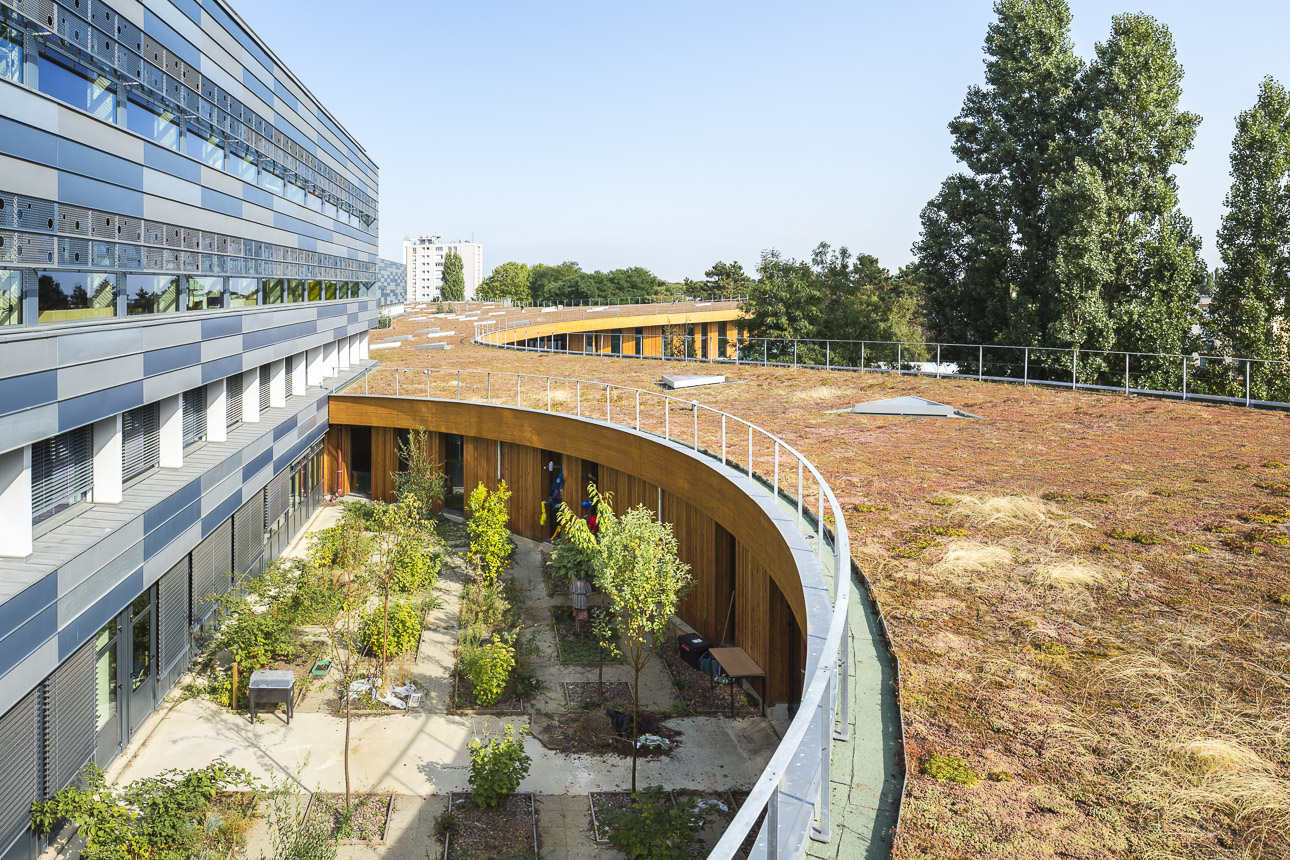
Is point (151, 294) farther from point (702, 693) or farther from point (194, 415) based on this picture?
point (702, 693)

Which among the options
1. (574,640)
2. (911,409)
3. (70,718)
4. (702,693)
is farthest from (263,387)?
(911,409)

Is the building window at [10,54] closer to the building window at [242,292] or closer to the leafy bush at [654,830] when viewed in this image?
the building window at [242,292]

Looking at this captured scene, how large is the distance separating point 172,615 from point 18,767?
5.09 meters

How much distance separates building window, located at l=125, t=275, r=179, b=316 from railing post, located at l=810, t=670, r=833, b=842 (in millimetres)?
12453

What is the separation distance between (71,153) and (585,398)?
14.6 metres

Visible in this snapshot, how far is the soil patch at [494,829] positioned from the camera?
33.2 ft

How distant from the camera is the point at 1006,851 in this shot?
431 centimetres

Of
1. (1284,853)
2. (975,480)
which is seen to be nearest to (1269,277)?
(975,480)

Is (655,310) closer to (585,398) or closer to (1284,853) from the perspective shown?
(585,398)

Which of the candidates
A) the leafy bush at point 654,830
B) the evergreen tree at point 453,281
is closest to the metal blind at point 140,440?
the leafy bush at point 654,830

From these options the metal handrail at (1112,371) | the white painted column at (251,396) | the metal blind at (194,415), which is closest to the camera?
the metal blind at (194,415)

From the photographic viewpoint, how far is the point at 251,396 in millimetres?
20531

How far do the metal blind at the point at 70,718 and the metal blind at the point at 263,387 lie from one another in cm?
1142

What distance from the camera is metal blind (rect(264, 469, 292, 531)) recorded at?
20516mm
